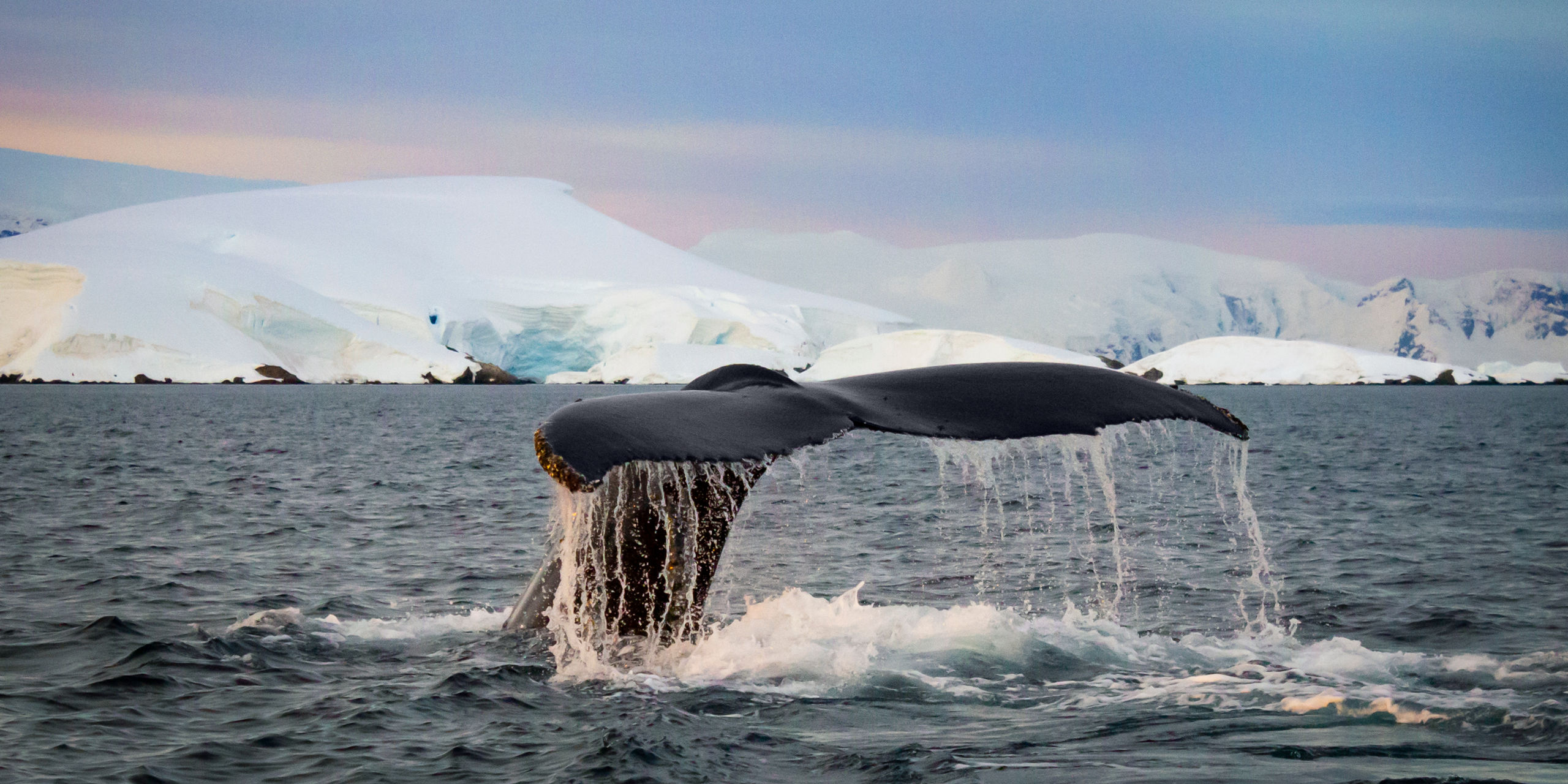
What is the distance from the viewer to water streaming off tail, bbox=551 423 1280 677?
5.14m

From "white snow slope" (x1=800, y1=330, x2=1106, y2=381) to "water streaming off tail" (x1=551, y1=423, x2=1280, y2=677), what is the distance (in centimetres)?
4734

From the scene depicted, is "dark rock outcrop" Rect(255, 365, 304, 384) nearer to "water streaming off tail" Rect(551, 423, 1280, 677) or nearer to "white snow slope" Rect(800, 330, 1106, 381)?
"white snow slope" Rect(800, 330, 1106, 381)

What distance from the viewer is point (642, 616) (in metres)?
5.65

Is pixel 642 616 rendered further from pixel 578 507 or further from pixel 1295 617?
pixel 1295 617

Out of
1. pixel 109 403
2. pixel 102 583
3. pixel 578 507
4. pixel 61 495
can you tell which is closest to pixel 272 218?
pixel 109 403

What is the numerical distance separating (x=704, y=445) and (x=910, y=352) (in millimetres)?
69704

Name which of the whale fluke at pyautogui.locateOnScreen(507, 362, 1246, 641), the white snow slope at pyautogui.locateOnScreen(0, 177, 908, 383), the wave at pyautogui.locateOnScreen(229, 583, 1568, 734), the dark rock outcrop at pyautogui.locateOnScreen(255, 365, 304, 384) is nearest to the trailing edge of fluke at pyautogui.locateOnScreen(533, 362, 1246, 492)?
the whale fluke at pyautogui.locateOnScreen(507, 362, 1246, 641)

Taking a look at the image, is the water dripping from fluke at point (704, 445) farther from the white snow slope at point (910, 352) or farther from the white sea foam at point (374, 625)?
the white snow slope at point (910, 352)

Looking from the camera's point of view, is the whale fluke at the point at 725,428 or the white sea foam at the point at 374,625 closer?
the whale fluke at the point at 725,428

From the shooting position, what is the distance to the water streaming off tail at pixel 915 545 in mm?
5137

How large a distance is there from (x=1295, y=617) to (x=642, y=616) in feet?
16.2

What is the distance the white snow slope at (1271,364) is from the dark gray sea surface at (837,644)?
2707 inches

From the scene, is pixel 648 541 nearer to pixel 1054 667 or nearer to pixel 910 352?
pixel 1054 667

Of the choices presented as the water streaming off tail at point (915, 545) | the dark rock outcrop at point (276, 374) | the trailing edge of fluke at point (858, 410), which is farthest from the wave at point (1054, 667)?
the dark rock outcrop at point (276, 374)
